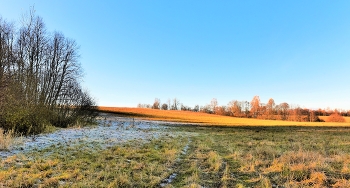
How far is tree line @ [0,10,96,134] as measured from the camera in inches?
406

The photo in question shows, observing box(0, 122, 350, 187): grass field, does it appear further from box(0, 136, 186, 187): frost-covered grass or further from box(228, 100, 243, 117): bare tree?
box(228, 100, 243, 117): bare tree

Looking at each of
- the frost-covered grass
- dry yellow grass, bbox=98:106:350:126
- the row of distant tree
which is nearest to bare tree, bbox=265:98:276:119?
the row of distant tree

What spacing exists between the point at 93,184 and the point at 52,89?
19.8 meters

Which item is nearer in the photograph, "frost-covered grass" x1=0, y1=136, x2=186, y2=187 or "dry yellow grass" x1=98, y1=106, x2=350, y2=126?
"frost-covered grass" x1=0, y1=136, x2=186, y2=187

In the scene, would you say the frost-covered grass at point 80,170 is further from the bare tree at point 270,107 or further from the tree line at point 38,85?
the bare tree at point 270,107

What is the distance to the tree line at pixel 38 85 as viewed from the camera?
33.9 ft

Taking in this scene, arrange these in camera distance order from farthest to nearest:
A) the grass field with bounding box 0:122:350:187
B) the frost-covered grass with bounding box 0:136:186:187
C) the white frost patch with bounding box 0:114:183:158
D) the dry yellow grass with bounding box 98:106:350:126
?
1. the dry yellow grass with bounding box 98:106:350:126
2. the white frost patch with bounding box 0:114:183:158
3. the grass field with bounding box 0:122:350:187
4. the frost-covered grass with bounding box 0:136:186:187

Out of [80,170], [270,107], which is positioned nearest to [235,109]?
[270,107]

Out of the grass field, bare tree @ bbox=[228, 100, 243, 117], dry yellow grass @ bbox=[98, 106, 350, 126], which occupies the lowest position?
dry yellow grass @ bbox=[98, 106, 350, 126]

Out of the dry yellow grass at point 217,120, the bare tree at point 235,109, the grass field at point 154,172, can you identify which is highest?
the bare tree at point 235,109

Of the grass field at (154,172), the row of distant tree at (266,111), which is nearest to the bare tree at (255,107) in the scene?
the row of distant tree at (266,111)

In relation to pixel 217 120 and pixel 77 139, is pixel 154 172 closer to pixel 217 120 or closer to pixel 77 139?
pixel 77 139

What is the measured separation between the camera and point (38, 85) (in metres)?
16.9

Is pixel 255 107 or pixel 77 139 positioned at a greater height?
pixel 255 107
